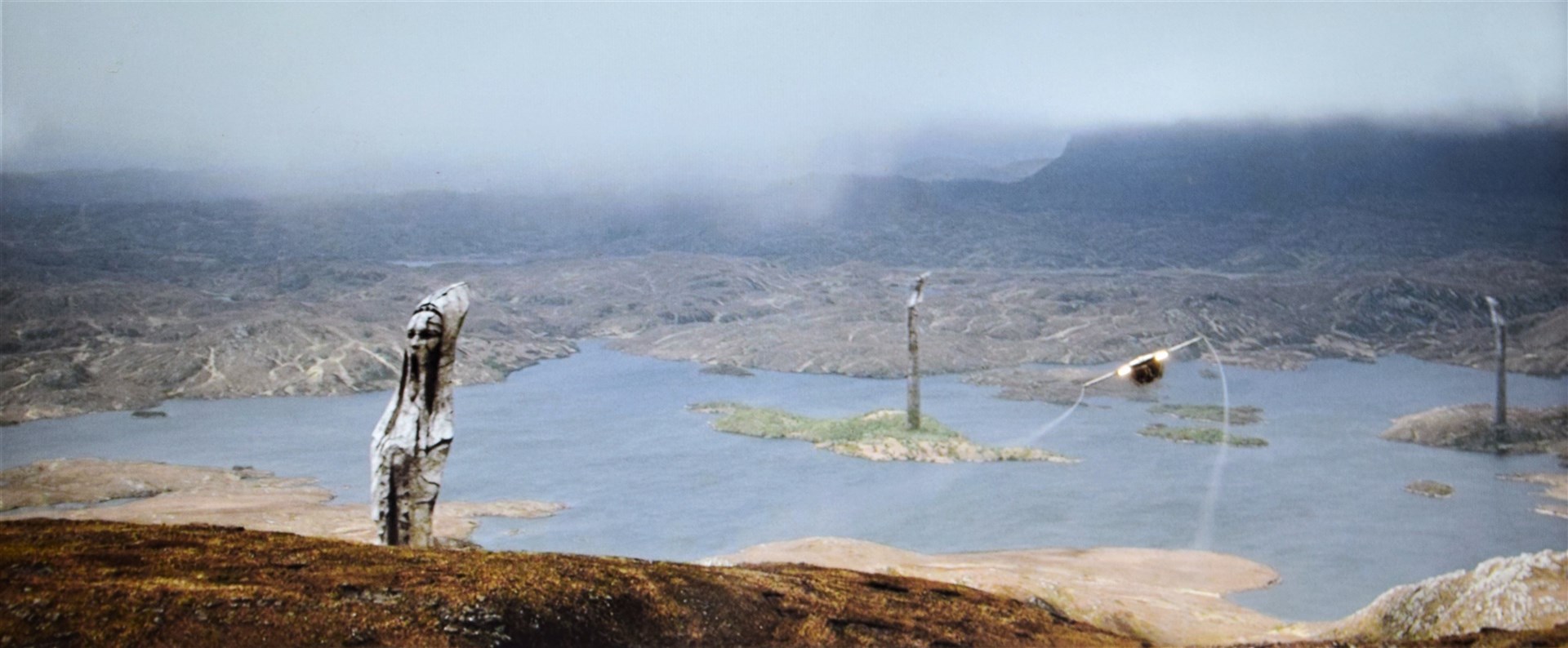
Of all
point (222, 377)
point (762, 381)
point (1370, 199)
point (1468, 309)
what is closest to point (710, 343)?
point (762, 381)

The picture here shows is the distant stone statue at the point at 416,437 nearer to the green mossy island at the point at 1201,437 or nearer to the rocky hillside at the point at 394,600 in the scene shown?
the rocky hillside at the point at 394,600

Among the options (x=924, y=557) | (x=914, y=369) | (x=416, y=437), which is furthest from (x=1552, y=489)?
(x=416, y=437)

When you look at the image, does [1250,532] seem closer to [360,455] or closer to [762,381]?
[360,455]

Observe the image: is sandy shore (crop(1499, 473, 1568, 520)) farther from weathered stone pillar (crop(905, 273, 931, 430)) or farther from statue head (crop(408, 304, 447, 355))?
statue head (crop(408, 304, 447, 355))

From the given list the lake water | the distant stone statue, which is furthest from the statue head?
the lake water

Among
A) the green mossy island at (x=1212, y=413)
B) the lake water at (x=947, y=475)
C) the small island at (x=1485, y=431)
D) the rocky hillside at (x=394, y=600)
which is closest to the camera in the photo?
the rocky hillside at (x=394, y=600)

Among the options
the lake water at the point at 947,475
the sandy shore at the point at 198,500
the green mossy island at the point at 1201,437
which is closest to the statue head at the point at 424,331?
the sandy shore at the point at 198,500
